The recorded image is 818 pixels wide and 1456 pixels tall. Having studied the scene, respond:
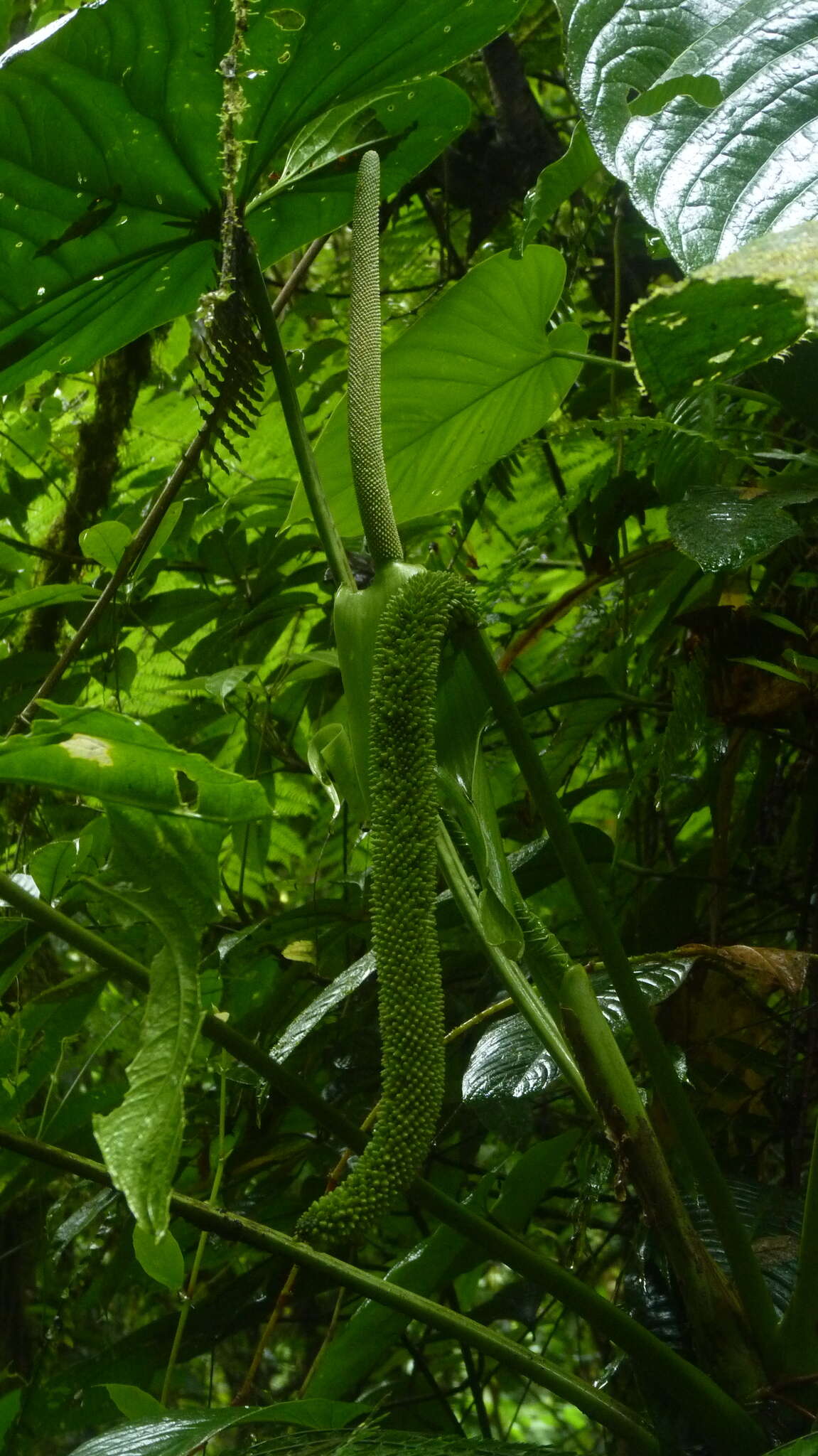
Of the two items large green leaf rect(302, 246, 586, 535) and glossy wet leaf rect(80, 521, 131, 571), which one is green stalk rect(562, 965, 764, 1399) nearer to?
large green leaf rect(302, 246, 586, 535)

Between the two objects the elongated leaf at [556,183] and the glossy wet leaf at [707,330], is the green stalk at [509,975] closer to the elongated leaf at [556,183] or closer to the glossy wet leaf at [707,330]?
the glossy wet leaf at [707,330]

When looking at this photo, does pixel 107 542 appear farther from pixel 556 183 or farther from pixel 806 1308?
pixel 806 1308

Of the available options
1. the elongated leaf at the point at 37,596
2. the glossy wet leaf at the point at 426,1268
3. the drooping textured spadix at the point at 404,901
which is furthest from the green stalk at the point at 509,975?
the elongated leaf at the point at 37,596

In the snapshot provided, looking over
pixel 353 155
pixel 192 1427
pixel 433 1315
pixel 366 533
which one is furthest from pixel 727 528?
pixel 192 1427

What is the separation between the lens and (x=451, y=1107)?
3.42 feet

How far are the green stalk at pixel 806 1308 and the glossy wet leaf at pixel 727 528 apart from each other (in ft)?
1.02

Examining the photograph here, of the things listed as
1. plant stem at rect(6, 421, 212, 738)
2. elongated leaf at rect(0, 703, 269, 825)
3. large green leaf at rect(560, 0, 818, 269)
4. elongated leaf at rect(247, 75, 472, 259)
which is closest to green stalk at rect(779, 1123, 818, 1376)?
elongated leaf at rect(0, 703, 269, 825)

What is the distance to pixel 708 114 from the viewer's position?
1.65ft

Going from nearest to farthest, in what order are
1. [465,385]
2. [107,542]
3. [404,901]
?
[404,901] → [465,385] → [107,542]

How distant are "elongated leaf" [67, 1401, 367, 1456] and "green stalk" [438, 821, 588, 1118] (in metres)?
0.22

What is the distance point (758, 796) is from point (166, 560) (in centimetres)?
81

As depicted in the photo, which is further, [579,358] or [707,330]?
A: [579,358]

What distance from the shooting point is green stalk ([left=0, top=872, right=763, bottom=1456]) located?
54cm

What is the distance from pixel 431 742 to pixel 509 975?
0.17 meters
